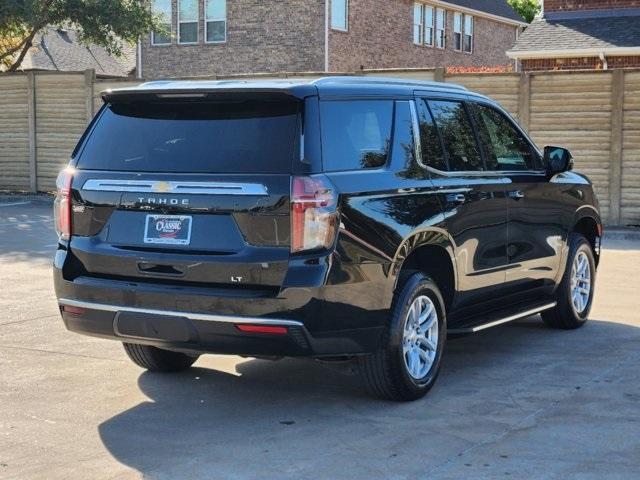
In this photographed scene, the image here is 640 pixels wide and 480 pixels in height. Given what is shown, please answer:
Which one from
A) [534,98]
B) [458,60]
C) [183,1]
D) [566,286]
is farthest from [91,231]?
[458,60]

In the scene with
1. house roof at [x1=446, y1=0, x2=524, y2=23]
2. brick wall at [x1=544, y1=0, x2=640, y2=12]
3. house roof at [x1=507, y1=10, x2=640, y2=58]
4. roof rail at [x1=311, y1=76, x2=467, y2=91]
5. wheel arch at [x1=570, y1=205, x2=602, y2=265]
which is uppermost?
house roof at [x1=446, y1=0, x2=524, y2=23]

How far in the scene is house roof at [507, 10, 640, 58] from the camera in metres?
24.5

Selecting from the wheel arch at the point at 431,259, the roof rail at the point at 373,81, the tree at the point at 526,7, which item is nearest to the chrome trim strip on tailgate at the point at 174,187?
the roof rail at the point at 373,81

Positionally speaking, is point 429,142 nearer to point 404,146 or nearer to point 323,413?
point 404,146

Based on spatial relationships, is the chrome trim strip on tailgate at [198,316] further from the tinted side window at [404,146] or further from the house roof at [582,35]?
the house roof at [582,35]

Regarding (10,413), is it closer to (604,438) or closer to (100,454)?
(100,454)

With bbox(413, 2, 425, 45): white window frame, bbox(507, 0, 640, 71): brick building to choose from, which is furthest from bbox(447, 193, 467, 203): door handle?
bbox(413, 2, 425, 45): white window frame

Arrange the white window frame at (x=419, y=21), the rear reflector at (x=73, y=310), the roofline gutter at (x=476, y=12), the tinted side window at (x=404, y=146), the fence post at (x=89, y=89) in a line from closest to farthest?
the rear reflector at (x=73, y=310) < the tinted side window at (x=404, y=146) < the fence post at (x=89, y=89) < the white window frame at (x=419, y=21) < the roofline gutter at (x=476, y=12)

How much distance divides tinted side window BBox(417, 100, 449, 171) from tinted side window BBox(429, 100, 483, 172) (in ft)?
0.26

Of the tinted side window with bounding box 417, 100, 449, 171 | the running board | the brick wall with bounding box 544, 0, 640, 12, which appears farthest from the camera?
the brick wall with bounding box 544, 0, 640, 12

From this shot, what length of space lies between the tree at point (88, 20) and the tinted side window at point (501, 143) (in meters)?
19.7

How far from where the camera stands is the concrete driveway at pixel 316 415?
210 inches

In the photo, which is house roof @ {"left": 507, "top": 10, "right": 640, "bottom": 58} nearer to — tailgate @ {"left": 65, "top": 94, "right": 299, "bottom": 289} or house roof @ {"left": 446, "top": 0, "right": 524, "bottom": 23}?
house roof @ {"left": 446, "top": 0, "right": 524, "bottom": 23}

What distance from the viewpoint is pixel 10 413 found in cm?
635
